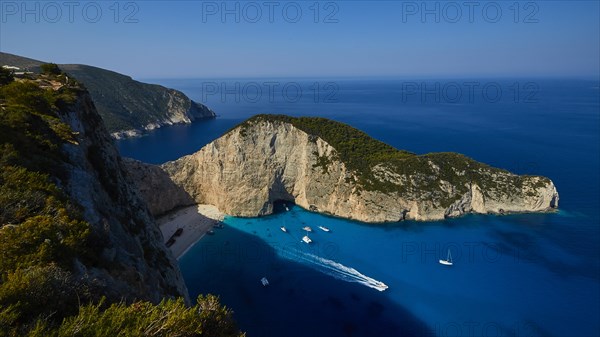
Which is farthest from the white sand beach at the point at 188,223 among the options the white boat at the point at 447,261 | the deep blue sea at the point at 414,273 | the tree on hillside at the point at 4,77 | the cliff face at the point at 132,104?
the cliff face at the point at 132,104

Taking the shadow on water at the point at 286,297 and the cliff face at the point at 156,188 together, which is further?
the cliff face at the point at 156,188

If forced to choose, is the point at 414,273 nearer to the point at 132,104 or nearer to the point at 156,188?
the point at 156,188

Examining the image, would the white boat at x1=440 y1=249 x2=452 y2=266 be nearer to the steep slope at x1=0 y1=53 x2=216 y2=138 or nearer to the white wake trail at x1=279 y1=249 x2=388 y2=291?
the white wake trail at x1=279 y1=249 x2=388 y2=291

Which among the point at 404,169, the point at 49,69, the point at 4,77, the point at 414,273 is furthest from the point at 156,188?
the point at 404,169

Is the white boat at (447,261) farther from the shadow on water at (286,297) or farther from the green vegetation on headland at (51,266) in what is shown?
the green vegetation on headland at (51,266)

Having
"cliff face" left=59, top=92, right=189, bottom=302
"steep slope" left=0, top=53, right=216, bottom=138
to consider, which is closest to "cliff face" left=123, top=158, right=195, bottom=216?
"cliff face" left=59, top=92, right=189, bottom=302

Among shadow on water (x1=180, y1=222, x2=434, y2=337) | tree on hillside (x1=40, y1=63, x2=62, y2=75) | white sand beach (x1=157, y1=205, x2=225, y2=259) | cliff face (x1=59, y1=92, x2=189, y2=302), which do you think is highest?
tree on hillside (x1=40, y1=63, x2=62, y2=75)
